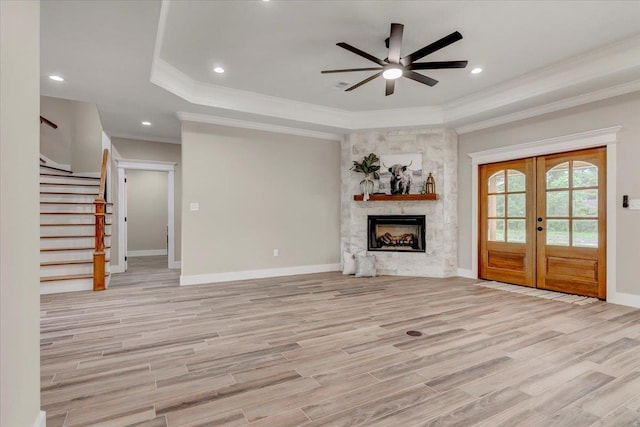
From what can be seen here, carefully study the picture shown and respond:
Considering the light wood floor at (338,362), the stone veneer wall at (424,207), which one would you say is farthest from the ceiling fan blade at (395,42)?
the stone veneer wall at (424,207)

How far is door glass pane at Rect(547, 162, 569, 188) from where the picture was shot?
15.1 feet

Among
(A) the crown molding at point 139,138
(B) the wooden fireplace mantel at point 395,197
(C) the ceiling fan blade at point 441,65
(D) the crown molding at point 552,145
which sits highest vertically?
(A) the crown molding at point 139,138

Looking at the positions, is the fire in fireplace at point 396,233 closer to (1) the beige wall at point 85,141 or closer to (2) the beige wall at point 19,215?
(2) the beige wall at point 19,215

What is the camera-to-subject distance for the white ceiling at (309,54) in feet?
9.63

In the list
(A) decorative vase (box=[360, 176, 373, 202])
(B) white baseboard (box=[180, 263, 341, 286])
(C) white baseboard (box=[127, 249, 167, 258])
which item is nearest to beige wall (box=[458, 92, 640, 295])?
(A) decorative vase (box=[360, 176, 373, 202])

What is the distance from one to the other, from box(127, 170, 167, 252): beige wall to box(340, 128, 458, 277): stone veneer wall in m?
6.35

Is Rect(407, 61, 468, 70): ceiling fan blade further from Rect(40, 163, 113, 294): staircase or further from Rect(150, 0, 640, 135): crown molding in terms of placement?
Rect(40, 163, 113, 294): staircase

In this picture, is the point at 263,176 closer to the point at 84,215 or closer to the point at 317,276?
the point at 317,276

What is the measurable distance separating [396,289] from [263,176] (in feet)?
10.0

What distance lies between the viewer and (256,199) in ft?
19.1

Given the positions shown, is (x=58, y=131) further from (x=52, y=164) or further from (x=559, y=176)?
(x=559, y=176)

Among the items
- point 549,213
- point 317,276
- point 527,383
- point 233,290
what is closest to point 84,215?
point 233,290

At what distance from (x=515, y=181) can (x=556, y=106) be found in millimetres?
1221

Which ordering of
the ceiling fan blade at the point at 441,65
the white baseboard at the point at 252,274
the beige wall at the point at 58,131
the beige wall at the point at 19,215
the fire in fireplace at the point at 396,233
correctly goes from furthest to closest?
the beige wall at the point at 58,131 → the fire in fireplace at the point at 396,233 → the white baseboard at the point at 252,274 → the ceiling fan blade at the point at 441,65 → the beige wall at the point at 19,215
